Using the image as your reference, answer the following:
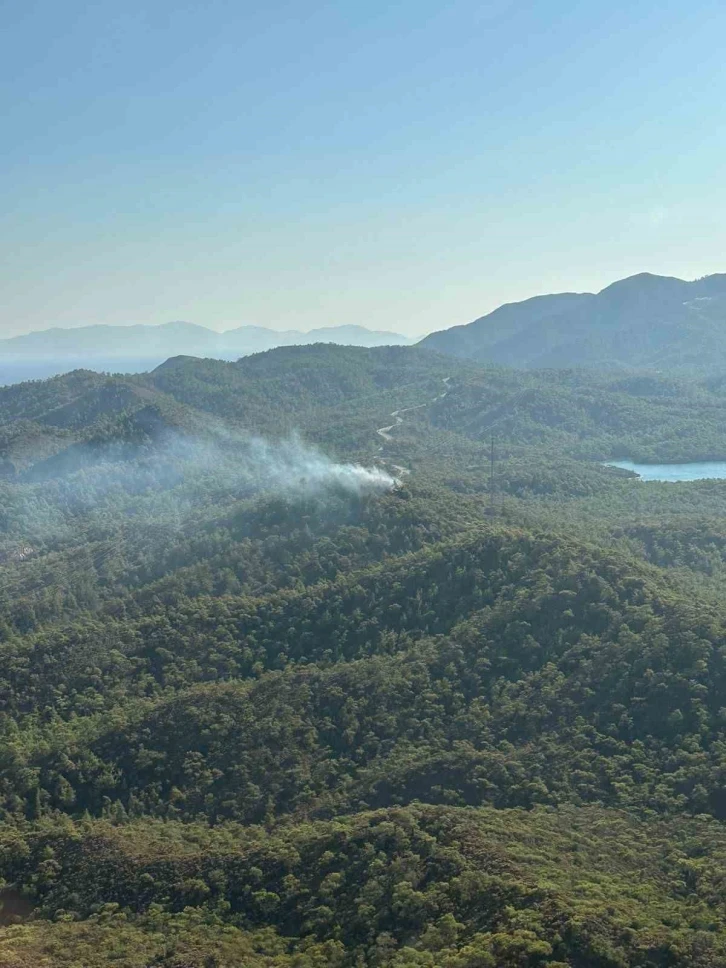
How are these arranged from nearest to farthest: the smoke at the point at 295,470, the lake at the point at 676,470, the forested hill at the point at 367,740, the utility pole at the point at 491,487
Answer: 1. the forested hill at the point at 367,740
2. the utility pole at the point at 491,487
3. the smoke at the point at 295,470
4. the lake at the point at 676,470

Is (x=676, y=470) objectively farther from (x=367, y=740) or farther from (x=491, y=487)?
(x=367, y=740)

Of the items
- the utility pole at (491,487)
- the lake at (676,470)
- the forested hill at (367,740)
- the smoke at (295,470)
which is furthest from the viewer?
the lake at (676,470)

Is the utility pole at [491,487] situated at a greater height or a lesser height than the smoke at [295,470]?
lesser

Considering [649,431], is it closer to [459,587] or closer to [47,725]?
[459,587]

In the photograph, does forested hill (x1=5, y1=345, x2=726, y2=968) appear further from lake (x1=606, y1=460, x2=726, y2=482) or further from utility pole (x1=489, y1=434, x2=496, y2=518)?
lake (x1=606, y1=460, x2=726, y2=482)

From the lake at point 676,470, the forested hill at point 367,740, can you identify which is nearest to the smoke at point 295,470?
the forested hill at point 367,740

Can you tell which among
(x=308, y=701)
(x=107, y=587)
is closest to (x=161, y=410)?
(x=107, y=587)

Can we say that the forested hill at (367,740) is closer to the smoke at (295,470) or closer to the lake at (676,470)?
the smoke at (295,470)

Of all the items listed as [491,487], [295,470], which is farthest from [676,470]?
[295,470]
